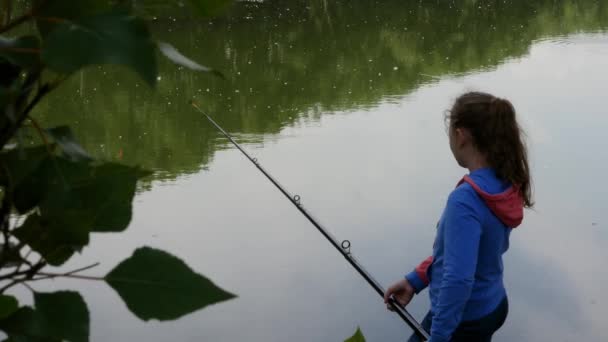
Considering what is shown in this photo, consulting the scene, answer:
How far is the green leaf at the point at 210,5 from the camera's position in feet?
0.92

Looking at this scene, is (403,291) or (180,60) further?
(403,291)

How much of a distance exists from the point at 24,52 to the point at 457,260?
4.72ft

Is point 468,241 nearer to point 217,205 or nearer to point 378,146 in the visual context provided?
point 217,205

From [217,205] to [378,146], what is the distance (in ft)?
4.10

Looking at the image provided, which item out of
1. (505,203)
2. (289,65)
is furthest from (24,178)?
(289,65)

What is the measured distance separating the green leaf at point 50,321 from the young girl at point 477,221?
1417 mm

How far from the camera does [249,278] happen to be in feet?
10.4

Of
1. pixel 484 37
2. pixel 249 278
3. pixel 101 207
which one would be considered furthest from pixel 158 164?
pixel 484 37

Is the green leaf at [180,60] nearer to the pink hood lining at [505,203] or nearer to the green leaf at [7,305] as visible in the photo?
the green leaf at [7,305]

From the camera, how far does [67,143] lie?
31cm

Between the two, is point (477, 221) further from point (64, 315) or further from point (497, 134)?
point (64, 315)

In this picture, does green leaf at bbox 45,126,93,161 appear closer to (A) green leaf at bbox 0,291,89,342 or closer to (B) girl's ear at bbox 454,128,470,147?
(A) green leaf at bbox 0,291,89,342

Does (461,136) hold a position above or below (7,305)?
below

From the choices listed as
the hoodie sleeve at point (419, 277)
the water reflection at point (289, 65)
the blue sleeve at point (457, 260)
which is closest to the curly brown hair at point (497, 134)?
the blue sleeve at point (457, 260)
